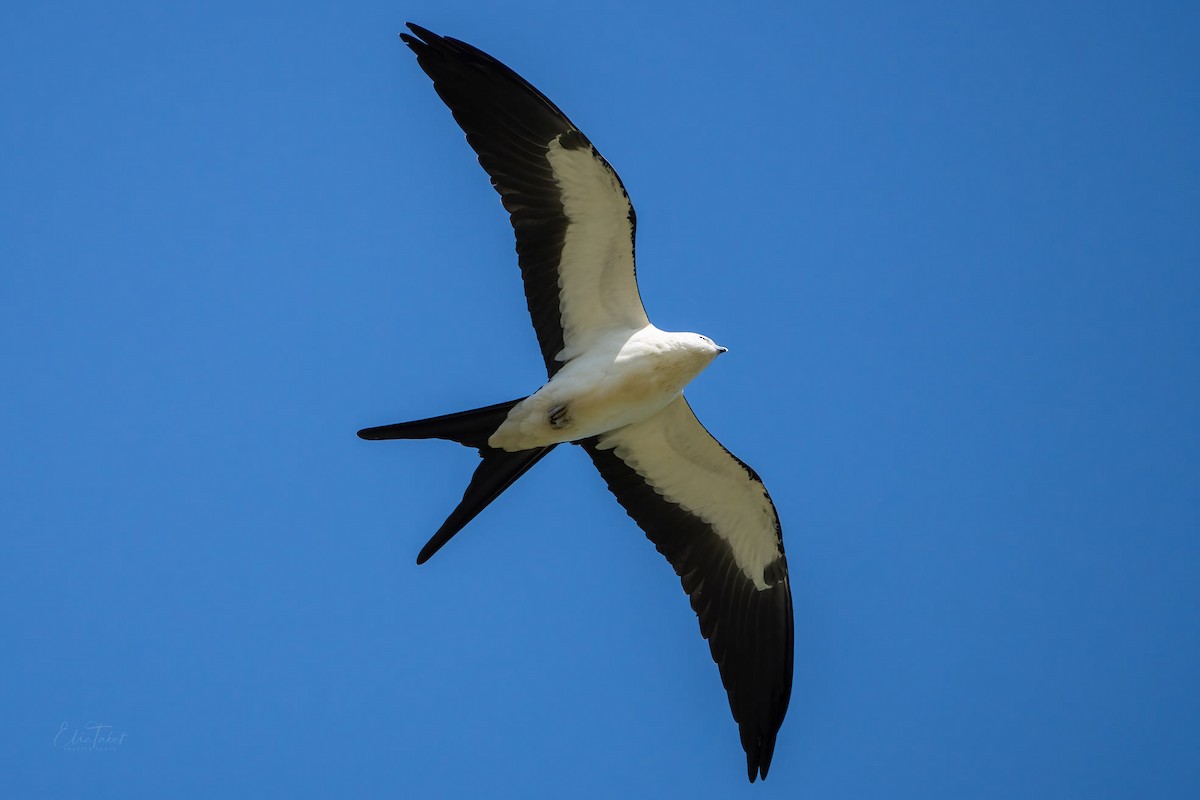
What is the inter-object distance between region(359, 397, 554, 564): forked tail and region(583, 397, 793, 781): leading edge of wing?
92 centimetres

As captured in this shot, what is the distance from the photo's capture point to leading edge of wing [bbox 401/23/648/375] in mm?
7430

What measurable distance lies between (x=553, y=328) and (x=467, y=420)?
954 mm

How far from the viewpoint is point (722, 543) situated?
867 centimetres

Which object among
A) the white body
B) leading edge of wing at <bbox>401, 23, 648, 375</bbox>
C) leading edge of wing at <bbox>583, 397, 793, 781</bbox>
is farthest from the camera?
leading edge of wing at <bbox>583, 397, 793, 781</bbox>

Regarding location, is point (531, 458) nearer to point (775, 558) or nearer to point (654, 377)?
point (654, 377)

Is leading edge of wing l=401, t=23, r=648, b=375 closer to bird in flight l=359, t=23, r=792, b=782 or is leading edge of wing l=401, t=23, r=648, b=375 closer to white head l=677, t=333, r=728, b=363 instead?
bird in flight l=359, t=23, r=792, b=782

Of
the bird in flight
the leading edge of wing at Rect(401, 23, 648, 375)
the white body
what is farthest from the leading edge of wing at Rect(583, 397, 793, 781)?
the leading edge of wing at Rect(401, 23, 648, 375)

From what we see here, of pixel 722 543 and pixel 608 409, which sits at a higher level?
pixel 608 409

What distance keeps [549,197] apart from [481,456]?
1.69 metres

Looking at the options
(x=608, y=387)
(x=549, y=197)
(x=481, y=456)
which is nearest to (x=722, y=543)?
(x=608, y=387)

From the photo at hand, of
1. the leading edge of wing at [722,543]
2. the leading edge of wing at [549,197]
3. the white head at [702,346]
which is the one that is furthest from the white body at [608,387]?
the leading edge of wing at [722,543]

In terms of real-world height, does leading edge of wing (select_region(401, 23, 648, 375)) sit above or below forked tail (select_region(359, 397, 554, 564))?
above

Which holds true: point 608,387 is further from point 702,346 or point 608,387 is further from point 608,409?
point 702,346

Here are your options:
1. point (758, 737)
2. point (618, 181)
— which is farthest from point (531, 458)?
point (758, 737)
